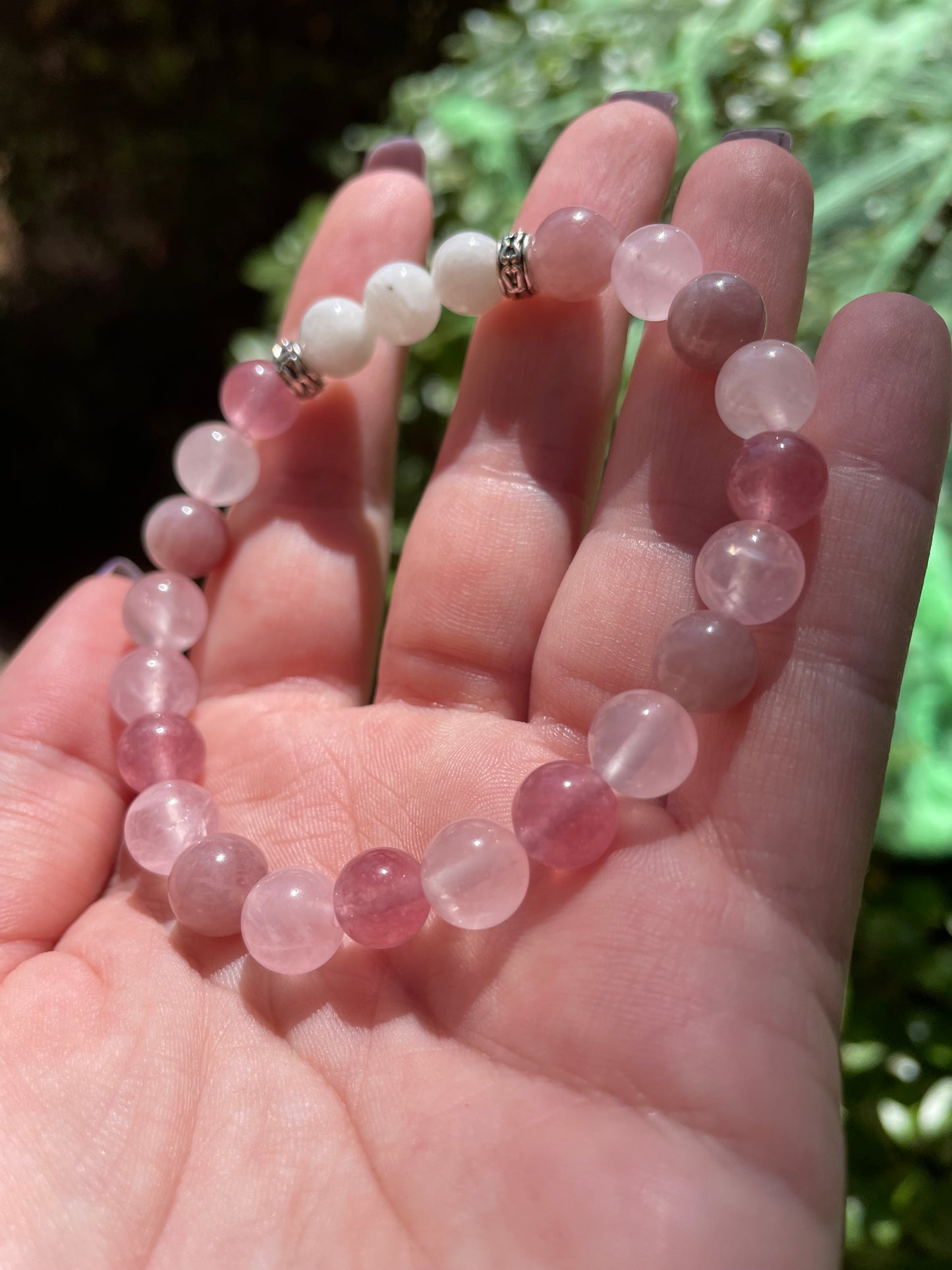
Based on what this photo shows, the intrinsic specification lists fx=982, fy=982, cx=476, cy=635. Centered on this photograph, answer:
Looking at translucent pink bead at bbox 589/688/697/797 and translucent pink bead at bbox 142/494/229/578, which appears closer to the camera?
translucent pink bead at bbox 589/688/697/797

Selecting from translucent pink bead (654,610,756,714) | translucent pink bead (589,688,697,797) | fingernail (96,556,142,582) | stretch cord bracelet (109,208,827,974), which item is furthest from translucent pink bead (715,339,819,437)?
fingernail (96,556,142,582)

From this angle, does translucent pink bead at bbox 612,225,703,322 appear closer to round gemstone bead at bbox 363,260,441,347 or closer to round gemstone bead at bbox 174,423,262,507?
round gemstone bead at bbox 363,260,441,347

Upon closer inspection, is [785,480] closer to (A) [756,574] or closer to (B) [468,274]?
(A) [756,574]

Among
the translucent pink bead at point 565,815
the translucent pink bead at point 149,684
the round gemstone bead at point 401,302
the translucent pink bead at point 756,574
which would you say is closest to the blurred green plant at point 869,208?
the round gemstone bead at point 401,302

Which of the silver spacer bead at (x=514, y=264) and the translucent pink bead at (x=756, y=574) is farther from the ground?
the silver spacer bead at (x=514, y=264)

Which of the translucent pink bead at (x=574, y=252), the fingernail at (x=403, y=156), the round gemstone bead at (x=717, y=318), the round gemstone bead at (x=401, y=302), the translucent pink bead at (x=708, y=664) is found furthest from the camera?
the fingernail at (x=403, y=156)

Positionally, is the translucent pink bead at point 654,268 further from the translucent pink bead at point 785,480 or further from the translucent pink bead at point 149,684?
the translucent pink bead at point 149,684

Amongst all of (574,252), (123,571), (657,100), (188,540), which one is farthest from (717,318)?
(123,571)
